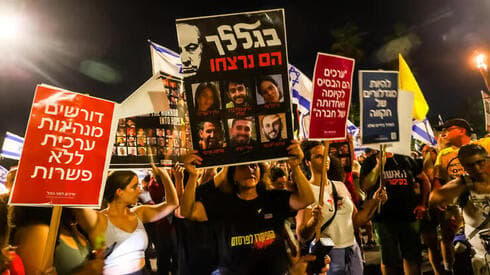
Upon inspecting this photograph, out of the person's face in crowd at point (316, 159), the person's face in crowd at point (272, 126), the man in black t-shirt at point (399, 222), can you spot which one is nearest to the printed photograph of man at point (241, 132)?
the person's face in crowd at point (272, 126)

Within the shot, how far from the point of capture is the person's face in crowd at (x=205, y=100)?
3906mm

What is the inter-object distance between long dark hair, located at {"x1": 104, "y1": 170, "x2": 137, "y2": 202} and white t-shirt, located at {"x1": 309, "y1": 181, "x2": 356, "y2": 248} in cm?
198

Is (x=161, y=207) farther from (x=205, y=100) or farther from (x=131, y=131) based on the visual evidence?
(x=205, y=100)

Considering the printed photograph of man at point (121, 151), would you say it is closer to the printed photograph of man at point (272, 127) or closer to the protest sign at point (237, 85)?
the protest sign at point (237, 85)

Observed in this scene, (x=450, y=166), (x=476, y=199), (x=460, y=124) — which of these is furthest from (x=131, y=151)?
(x=460, y=124)

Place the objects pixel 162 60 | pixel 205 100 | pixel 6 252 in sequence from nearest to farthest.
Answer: pixel 6 252
pixel 205 100
pixel 162 60

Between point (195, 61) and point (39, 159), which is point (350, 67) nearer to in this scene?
point (195, 61)

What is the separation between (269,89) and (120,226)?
1880mm

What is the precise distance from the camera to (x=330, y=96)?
14.8 feet

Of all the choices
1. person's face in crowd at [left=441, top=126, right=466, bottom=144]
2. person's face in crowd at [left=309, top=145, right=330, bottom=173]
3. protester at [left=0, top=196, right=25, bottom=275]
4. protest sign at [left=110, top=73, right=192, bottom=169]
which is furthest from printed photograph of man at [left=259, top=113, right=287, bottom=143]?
person's face in crowd at [left=441, top=126, right=466, bottom=144]

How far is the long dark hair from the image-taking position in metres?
4.13

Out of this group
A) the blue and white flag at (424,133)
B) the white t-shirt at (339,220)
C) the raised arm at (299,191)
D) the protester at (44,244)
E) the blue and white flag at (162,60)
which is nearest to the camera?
the protester at (44,244)

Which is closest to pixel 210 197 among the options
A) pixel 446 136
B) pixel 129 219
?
pixel 129 219

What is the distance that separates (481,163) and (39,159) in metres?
4.35
